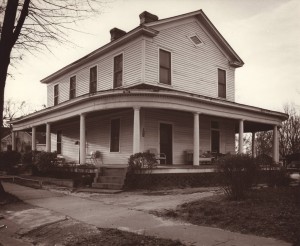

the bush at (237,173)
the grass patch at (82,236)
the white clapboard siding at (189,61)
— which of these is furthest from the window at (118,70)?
the grass patch at (82,236)

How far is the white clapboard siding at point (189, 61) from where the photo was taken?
1830cm

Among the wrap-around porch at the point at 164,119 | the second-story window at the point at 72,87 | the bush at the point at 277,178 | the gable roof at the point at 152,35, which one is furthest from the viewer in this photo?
the second-story window at the point at 72,87

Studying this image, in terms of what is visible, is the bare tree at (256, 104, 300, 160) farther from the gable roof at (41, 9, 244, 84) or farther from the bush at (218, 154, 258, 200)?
the bush at (218, 154, 258, 200)

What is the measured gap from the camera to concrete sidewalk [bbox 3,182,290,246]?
5812 millimetres

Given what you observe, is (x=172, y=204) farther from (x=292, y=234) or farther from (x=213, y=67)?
(x=213, y=67)

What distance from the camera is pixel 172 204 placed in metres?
9.68

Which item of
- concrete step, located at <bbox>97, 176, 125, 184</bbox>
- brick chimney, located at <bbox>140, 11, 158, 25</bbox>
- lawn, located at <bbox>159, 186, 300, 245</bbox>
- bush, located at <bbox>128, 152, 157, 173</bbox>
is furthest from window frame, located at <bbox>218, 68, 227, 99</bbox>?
lawn, located at <bbox>159, 186, 300, 245</bbox>

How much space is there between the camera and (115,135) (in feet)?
64.5

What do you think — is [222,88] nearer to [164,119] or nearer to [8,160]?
[164,119]

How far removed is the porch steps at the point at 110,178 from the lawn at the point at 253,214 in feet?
17.2

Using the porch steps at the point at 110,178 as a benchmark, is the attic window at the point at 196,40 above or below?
above

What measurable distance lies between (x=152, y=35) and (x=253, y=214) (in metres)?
12.8

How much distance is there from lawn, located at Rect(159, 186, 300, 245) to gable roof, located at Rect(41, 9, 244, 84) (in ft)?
35.6

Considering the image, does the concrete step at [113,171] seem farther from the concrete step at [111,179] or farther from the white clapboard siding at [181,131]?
the white clapboard siding at [181,131]
